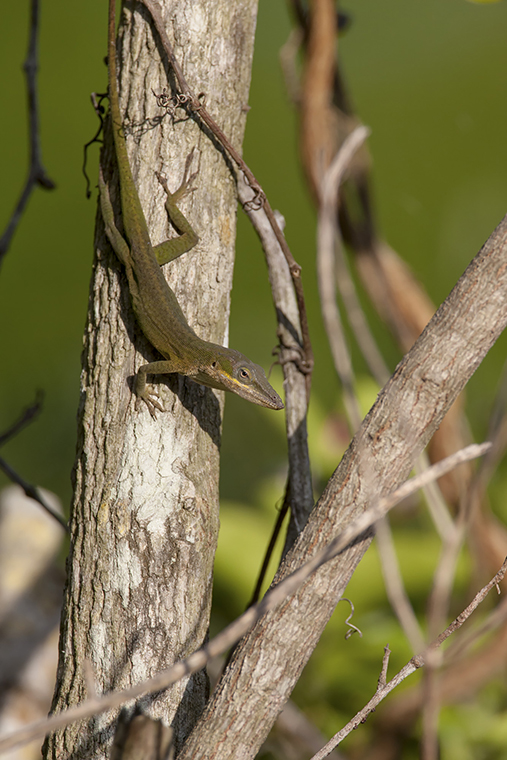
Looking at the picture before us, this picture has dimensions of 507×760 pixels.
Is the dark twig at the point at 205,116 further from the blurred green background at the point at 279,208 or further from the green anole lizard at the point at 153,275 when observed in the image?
the blurred green background at the point at 279,208

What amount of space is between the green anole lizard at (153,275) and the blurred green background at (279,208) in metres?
1.89

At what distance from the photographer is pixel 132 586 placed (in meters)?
1.35

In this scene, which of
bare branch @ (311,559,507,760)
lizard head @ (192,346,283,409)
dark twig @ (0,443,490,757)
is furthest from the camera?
lizard head @ (192,346,283,409)

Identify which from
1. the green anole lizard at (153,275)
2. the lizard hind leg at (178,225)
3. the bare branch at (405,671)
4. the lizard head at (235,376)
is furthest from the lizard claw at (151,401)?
the bare branch at (405,671)

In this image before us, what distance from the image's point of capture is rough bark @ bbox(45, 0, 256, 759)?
1.35 metres

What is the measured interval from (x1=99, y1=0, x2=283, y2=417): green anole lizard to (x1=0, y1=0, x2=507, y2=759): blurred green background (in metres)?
1.89

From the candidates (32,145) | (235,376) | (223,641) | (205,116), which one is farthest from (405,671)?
(32,145)

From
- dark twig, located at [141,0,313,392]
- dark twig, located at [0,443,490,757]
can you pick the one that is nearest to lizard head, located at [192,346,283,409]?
dark twig, located at [141,0,313,392]

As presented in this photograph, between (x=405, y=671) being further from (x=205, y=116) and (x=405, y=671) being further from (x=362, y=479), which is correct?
(x=205, y=116)

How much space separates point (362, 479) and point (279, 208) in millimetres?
3101

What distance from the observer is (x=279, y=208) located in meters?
3.97

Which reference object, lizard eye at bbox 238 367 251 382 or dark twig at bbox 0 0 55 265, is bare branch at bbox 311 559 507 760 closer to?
lizard eye at bbox 238 367 251 382

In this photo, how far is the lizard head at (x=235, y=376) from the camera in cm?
168

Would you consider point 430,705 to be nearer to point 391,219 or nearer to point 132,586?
point 132,586
